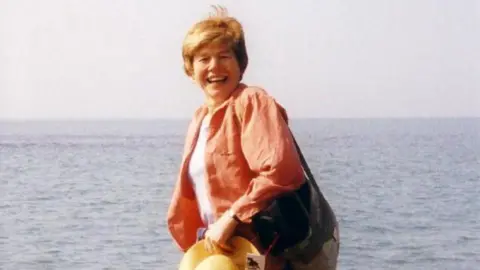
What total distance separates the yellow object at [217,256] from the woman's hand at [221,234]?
0.02m

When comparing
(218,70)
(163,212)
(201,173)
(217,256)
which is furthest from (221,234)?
(163,212)

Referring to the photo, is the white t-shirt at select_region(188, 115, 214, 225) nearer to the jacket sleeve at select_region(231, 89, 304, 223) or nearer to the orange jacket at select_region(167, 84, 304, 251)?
the orange jacket at select_region(167, 84, 304, 251)

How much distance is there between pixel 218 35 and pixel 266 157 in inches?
13.2

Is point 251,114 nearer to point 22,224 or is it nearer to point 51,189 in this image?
point 22,224

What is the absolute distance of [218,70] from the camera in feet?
7.76

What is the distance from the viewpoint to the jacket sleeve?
2217mm

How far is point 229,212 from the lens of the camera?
89.6 inches

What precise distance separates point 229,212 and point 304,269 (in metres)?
0.23

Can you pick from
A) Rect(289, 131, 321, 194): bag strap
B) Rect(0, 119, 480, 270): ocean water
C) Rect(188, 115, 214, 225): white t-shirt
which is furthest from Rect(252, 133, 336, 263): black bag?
Rect(0, 119, 480, 270): ocean water

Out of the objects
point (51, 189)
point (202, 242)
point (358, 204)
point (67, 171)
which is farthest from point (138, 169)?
point (202, 242)

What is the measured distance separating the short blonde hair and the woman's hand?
1.24ft

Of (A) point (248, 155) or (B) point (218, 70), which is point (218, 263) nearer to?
(A) point (248, 155)

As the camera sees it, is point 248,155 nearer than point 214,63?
Yes

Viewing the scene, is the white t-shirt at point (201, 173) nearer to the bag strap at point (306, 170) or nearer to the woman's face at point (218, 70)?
the woman's face at point (218, 70)
